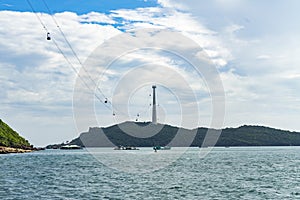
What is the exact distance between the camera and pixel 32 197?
65000mm

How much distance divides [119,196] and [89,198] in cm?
447

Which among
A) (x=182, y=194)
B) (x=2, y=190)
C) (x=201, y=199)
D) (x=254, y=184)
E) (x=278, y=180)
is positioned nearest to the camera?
(x=201, y=199)

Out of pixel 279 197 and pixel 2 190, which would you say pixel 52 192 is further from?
pixel 279 197

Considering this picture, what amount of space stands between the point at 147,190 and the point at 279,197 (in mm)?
19980

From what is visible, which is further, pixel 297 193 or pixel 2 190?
pixel 2 190

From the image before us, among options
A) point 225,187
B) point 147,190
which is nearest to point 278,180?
point 225,187

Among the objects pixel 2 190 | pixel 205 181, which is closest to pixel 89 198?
pixel 2 190

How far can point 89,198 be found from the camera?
63438 mm

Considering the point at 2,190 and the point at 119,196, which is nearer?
the point at 119,196

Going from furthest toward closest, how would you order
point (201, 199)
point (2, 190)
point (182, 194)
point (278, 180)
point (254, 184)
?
point (278, 180) < point (254, 184) < point (2, 190) < point (182, 194) < point (201, 199)

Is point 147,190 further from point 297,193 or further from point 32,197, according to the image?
point 297,193

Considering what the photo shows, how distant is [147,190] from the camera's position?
71.9 metres

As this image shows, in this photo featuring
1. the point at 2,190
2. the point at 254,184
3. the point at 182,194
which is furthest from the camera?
the point at 254,184

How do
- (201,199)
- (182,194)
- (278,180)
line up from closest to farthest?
(201,199), (182,194), (278,180)
